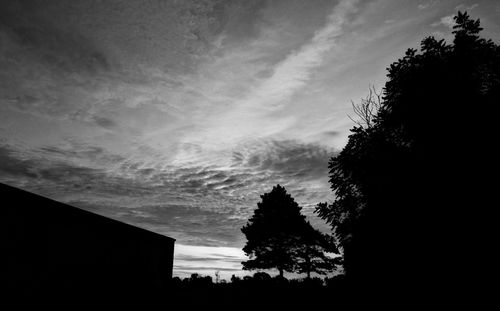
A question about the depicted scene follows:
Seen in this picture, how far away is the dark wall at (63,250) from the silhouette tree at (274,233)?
18.8 meters

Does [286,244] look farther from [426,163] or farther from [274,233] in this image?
[426,163]

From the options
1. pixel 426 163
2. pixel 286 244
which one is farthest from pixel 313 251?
pixel 426 163

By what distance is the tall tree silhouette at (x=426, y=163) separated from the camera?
1214 centimetres

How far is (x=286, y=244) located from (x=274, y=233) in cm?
207

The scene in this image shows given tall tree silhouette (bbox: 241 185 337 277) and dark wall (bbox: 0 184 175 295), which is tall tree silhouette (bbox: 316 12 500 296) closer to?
dark wall (bbox: 0 184 175 295)

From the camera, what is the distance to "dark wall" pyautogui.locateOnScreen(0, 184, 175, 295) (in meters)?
12.5

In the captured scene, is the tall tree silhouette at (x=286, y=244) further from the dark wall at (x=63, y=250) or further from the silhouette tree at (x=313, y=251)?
the dark wall at (x=63, y=250)

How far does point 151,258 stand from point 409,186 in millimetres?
19296

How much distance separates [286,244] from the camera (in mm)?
37094

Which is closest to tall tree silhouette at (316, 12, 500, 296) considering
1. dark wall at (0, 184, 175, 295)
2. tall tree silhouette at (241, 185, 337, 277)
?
dark wall at (0, 184, 175, 295)

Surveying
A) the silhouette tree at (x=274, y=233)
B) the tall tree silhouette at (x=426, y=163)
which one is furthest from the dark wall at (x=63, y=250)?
the silhouette tree at (x=274, y=233)

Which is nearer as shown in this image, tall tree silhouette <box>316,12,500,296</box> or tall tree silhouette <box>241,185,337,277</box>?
tall tree silhouette <box>316,12,500,296</box>

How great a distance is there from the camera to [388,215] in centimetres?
1391

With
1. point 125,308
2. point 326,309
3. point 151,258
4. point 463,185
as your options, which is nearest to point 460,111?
point 463,185
